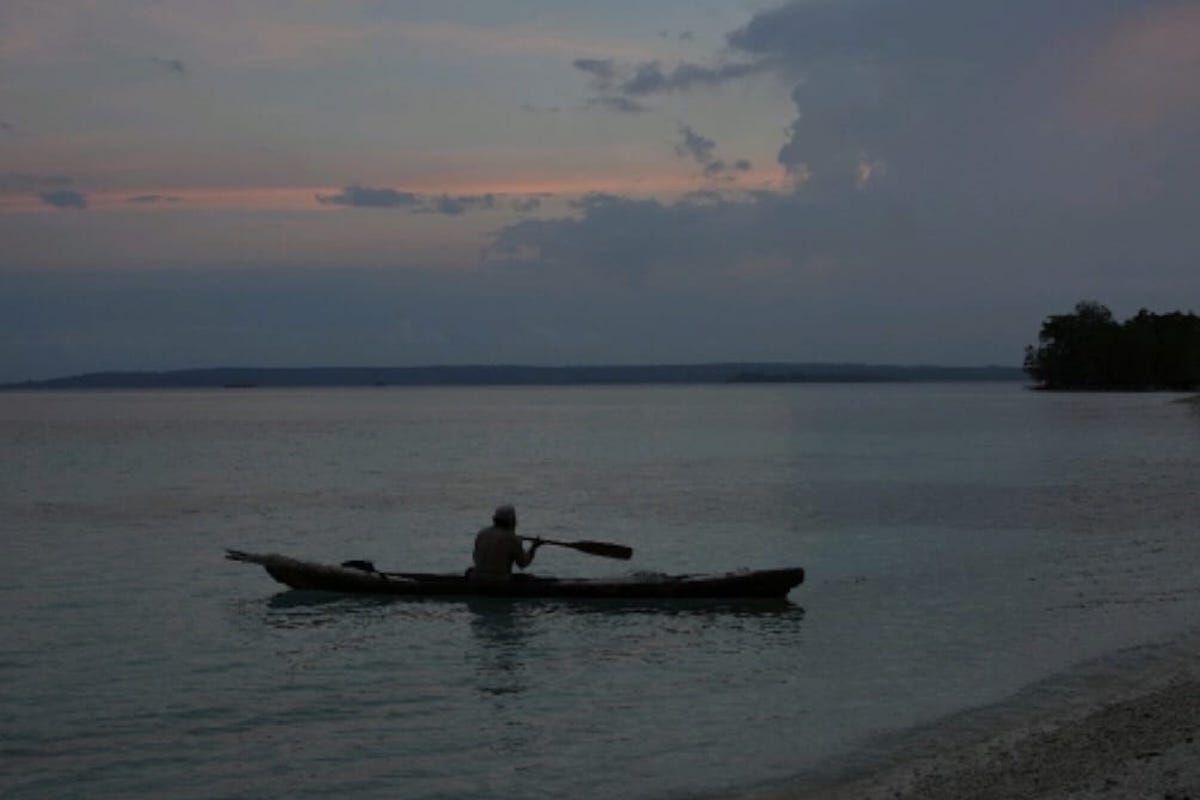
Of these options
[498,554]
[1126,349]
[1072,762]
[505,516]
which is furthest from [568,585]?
[1126,349]

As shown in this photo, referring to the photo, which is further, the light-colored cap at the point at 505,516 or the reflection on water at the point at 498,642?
the light-colored cap at the point at 505,516

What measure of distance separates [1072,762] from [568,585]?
9684 millimetres

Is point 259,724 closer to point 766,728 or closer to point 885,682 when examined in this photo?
point 766,728

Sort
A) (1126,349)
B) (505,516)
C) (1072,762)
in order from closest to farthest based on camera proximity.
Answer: (1072,762)
(505,516)
(1126,349)

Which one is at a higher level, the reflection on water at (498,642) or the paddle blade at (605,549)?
the paddle blade at (605,549)

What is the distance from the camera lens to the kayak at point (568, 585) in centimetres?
1942

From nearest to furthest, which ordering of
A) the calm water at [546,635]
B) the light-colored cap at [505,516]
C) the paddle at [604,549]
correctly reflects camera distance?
1. the calm water at [546,635]
2. the light-colored cap at [505,516]
3. the paddle at [604,549]

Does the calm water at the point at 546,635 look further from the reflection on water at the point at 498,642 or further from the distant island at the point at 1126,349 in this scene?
the distant island at the point at 1126,349

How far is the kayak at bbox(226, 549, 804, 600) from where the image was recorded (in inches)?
765

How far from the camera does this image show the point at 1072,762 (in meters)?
10.8

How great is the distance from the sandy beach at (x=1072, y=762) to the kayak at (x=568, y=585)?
255 inches

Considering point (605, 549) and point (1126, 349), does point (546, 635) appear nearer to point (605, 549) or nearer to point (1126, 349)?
point (605, 549)

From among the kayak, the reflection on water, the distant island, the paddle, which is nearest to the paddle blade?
the paddle

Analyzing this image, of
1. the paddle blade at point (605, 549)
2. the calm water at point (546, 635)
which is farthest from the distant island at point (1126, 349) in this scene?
the paddle blade at point (605, 549)
